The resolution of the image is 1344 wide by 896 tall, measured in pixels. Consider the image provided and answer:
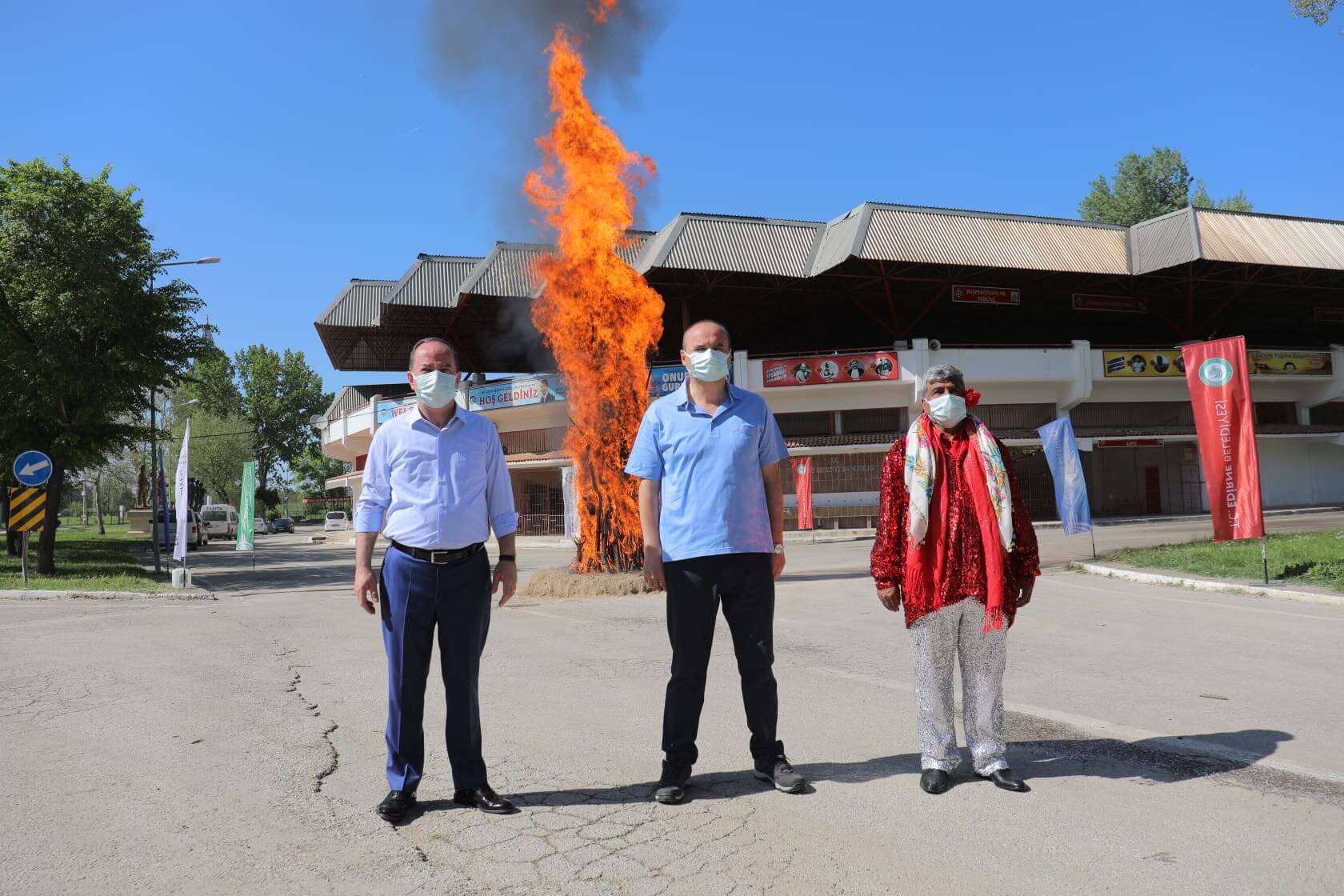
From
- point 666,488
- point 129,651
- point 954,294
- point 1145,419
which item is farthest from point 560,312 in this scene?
point 1145,419

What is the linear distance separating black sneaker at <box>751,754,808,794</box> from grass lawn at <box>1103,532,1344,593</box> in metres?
9.63

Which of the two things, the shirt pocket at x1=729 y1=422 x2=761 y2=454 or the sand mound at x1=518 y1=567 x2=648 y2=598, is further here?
the sand mound at x1=518 y1=567 x2=648 y2=598

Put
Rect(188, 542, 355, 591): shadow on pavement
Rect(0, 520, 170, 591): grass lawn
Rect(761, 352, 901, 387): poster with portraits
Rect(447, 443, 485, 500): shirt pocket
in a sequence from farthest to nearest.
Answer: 1. Rect(761, 352, 901, 387): poster with portraits
2. Rect(188, 542, 355, 591): shadow on pavement
3. Rect(0, 520, 170, 591): grass lawn
4. Rect(447, 443, 485, 500): shirt pocket

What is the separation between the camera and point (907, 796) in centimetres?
385

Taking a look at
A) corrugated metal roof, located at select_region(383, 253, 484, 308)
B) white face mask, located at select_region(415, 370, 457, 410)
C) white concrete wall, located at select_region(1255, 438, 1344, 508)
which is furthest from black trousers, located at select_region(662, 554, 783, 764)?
white concrete wall, located at select_region(1255, 438, 1344, 508)

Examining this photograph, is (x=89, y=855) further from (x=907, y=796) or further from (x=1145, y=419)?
(x=1145, y=419)

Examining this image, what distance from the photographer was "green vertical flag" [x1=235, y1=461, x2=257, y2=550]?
866 inches

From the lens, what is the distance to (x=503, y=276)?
35469 millimetres

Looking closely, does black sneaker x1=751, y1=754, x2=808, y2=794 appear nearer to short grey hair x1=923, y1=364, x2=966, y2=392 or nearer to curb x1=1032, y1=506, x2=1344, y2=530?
short grey hair x1=923, y1=364, x2=966, y2=392

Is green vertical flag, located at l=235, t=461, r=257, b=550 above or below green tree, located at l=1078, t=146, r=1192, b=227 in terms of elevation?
below

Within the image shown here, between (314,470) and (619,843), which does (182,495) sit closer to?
(619,843)

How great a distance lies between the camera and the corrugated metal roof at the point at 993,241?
33156 mm

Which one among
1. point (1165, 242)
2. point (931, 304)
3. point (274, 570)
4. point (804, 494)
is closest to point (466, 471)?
point (274, 570)

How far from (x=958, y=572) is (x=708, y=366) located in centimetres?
142
